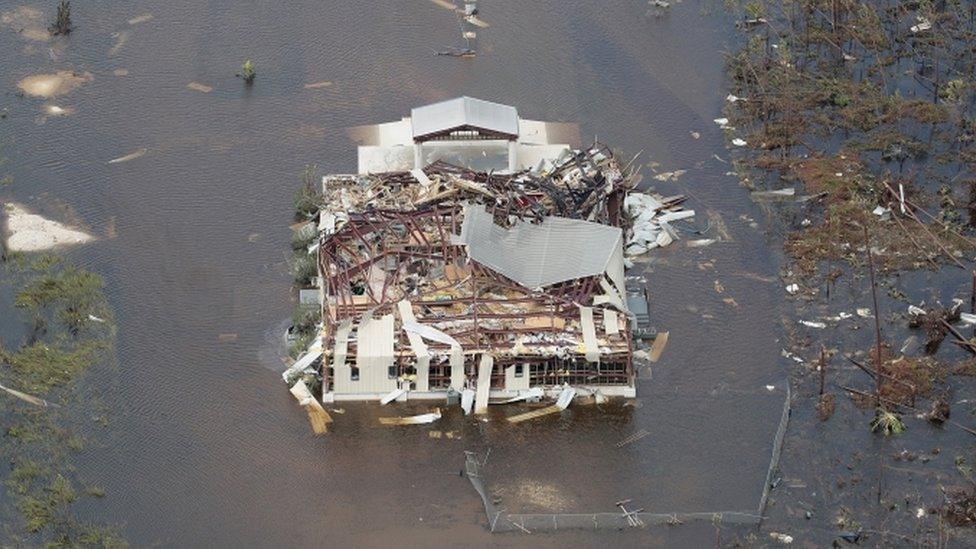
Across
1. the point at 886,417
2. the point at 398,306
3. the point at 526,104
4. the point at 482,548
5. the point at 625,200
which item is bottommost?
the point at 482,548

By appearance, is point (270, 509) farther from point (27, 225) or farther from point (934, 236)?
point (934, 236)

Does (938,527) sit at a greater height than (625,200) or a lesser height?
lesser

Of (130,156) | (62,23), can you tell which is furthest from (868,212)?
(62,23)

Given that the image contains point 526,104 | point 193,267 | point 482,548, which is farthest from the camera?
point 526,104

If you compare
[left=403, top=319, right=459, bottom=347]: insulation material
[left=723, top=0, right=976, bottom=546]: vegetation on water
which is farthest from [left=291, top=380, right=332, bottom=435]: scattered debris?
[left=723, top=0, right=976, bottom=546]: vegetation on water

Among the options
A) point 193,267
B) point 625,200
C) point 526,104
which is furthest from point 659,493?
point 526,104

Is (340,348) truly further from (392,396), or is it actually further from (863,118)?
(863,118)
